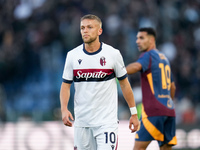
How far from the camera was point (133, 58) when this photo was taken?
48.1 feet

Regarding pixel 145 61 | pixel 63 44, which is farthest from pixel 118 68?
pixel 63 44

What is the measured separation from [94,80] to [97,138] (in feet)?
2.35

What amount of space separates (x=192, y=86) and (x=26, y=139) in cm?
632

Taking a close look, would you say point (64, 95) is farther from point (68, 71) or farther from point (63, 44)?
point (63, 44)

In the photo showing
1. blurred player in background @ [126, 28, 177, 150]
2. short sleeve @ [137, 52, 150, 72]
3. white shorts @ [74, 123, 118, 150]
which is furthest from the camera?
blurred player in background @ [126, 28, 177, 150]

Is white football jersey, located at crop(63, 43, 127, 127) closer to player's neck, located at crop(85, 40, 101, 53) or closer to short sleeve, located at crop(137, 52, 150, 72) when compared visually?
player's neck, located at crop(85, 40, 101, 53)

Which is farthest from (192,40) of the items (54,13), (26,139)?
(26,139)

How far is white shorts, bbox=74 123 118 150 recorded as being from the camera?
5684 mm

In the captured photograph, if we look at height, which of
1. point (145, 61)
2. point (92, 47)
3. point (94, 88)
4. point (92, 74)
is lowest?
point (94, 88)

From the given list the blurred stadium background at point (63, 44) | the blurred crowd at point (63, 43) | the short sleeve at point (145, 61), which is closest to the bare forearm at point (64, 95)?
the short sleeve at point (145, 61)

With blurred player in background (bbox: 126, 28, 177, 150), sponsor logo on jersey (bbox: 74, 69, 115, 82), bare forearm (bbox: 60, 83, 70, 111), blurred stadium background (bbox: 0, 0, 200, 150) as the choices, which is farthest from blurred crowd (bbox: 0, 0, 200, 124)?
sponsor logo on jersey (bbox: 74, 69, 115, 82)

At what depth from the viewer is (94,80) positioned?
5.75m

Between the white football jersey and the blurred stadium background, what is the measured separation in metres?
6.86

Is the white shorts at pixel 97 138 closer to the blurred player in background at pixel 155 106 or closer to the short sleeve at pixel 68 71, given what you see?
the short sleeve at pixel 68 71
